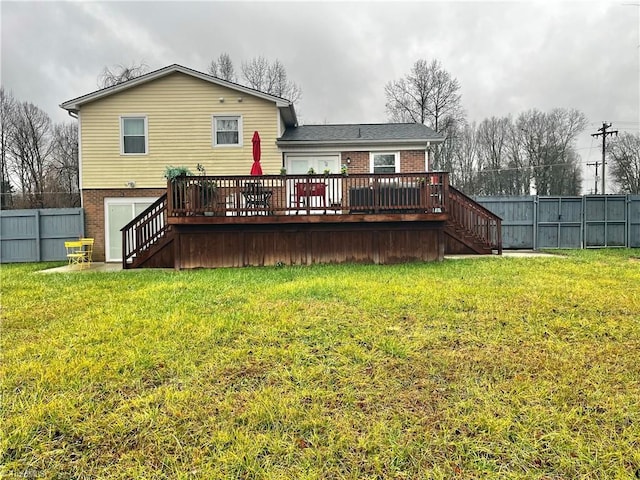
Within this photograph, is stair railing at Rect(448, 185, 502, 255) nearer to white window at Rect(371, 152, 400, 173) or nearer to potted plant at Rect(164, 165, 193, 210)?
white window at Rect(371, 152, 400, 173)

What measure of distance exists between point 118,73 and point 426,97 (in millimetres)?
21256

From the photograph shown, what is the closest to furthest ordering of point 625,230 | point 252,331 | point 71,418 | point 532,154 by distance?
point 71,418
point 252,331
point 625,230
point 532,154

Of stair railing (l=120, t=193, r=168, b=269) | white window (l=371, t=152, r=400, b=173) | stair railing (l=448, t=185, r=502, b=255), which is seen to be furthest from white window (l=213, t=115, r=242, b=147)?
stair railing (l=448, t=185, r=502, b=255)

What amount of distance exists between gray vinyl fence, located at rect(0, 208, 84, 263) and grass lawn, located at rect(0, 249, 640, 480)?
857cm

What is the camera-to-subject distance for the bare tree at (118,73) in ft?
74.6

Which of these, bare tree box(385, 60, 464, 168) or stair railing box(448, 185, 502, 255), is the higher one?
bare tree box(385, 60, 464, 168)

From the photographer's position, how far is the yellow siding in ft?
39.7

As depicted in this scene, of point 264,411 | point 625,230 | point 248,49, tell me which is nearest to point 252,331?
point 264,411

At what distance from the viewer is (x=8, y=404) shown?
2.56 metres

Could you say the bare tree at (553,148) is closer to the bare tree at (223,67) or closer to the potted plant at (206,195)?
the bare tree at (223,67)

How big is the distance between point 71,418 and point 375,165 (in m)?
11.3

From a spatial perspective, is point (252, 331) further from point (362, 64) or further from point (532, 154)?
point (532, 154)

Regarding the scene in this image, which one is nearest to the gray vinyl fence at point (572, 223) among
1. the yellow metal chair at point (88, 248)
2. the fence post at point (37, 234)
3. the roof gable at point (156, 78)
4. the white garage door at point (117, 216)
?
the roof gable at point (156, 78)

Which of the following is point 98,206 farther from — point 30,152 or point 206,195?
point 30,152
